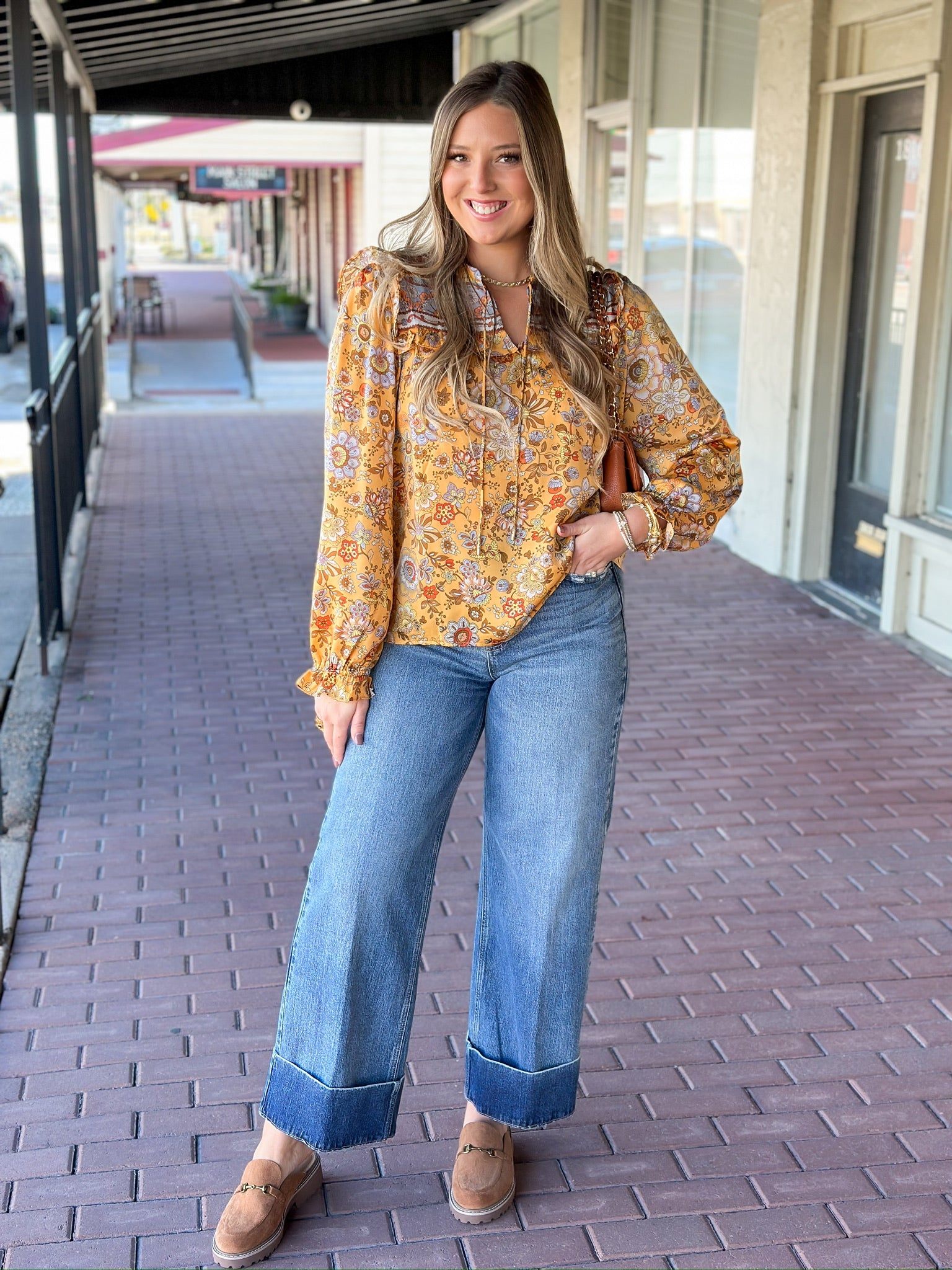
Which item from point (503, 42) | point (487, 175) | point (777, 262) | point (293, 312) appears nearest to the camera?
point (487, 175)

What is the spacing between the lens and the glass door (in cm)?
655

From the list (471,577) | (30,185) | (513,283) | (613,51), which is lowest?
(471,577)

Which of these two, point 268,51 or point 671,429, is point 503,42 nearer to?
point 268,51

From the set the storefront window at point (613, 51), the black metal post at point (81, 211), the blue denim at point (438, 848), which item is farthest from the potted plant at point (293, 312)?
the blue denim at point (438, 848)

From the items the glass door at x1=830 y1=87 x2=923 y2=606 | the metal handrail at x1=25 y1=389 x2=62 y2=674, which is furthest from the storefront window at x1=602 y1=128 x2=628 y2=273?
the metal handrail at x1=25 y1=389 x2=62 y2=674

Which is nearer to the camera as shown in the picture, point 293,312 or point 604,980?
point 604,980

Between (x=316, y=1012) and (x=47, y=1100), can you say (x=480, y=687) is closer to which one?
(x=316, y=1012)

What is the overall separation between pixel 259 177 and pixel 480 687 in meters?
22.5

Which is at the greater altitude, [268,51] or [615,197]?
[268,51]

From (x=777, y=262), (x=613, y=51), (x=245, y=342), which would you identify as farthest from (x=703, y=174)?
(x=245, y=342)

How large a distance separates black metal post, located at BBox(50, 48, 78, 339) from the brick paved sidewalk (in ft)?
9.00

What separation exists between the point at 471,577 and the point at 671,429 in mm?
436

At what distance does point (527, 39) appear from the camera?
12062mm

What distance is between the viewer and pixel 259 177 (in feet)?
76.6
